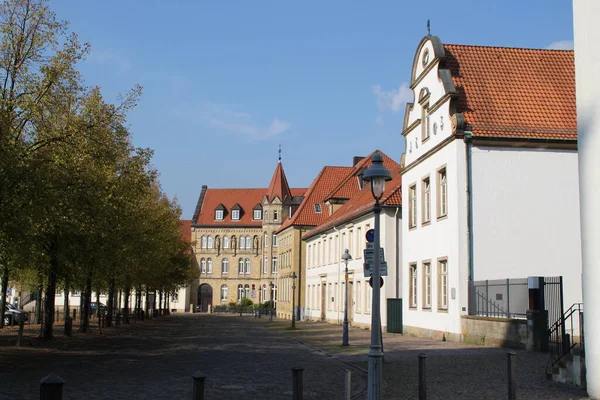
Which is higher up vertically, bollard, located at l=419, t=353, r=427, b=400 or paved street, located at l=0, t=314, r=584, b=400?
bollard, located at l=419, t=353, r=427, b=400

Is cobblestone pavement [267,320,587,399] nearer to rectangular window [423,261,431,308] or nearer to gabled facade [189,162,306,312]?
rectangular window [423,261,431,308]

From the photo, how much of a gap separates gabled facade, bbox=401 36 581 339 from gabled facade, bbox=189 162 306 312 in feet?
247

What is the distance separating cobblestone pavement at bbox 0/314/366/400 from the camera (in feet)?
46.0

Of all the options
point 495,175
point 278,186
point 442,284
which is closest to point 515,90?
point 495,175

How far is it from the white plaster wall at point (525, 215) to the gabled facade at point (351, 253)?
11509mm

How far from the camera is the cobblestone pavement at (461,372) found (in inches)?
539

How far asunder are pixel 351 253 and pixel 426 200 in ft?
53.9

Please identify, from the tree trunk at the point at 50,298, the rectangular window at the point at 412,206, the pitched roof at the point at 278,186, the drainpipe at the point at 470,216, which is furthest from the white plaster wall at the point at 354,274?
the pitched roof at the point at 278,186

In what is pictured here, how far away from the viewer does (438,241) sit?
29484 mm

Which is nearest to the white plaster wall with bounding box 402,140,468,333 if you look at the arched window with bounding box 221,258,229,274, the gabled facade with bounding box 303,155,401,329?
the gabled facade with bounding box 303,155,401,329

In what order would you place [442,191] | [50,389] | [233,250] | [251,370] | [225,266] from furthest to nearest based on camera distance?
1. [233,250]
2. [225,266]
3. [442,191]
4. [251,370]
5. [50,389]

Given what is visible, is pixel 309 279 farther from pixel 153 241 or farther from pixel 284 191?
pixel 284 191

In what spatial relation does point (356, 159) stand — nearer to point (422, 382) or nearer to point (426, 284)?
point (426, 284)

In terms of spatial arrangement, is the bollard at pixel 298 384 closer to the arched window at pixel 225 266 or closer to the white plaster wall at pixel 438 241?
the white plaster wall at pixel 438 241
